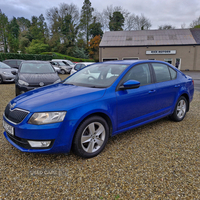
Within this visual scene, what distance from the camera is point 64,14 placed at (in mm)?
49219

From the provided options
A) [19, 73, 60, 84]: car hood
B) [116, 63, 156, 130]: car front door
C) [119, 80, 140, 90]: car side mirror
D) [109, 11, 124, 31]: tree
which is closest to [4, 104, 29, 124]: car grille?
[116, 63, 156, 130]: car front door

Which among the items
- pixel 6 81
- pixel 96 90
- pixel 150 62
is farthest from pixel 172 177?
pixel 6 81

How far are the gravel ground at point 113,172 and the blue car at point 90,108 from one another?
1.01 feet

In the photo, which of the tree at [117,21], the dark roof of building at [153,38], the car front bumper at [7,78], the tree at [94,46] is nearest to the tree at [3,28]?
the tree at [94,46]

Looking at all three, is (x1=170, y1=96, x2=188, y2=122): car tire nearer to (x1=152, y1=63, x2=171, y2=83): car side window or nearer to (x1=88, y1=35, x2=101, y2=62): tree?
(x1=152, y1=63, x2=171, y2=83): car side window

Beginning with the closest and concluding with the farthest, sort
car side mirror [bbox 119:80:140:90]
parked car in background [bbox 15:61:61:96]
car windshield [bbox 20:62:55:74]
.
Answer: car side mirror [bbox 119:80:140:90] < parked car in background [bbox 15:61:61:96] < car windshield [bbox 20:62:55:74]

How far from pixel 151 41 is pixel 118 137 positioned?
28963mm

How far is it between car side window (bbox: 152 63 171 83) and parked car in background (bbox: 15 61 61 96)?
4339 mm

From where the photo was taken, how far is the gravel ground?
223 centimetres

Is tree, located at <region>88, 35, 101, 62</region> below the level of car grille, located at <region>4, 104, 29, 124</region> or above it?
above

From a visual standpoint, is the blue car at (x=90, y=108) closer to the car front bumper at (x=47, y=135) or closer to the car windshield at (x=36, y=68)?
the car front bumper at (x=47, y=135)

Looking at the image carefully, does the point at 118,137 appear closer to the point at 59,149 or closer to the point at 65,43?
the point at 59,149

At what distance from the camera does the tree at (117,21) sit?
50500 millimetres

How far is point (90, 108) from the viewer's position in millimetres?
2797
